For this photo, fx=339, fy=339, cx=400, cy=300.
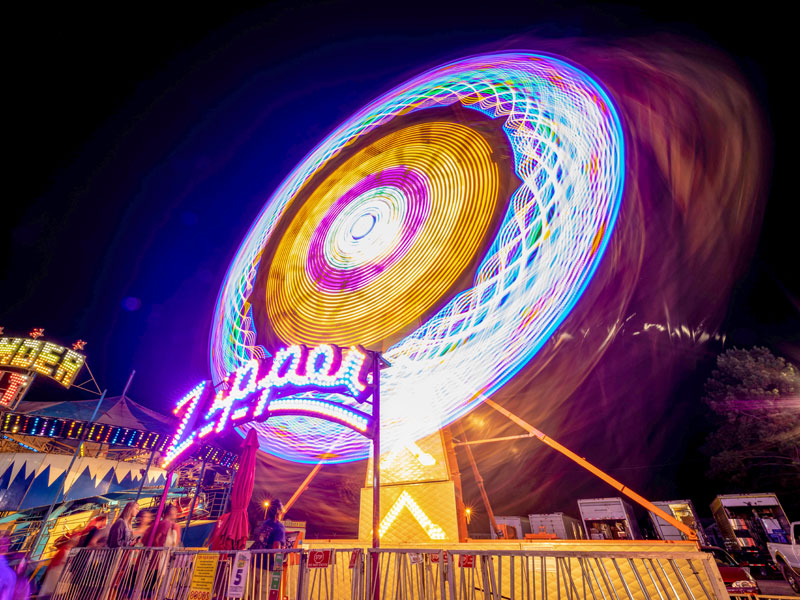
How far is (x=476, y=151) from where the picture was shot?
13172mm

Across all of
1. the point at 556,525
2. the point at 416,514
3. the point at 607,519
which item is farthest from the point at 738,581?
the point at 556,525

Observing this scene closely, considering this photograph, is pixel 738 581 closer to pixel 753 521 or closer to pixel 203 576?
pixel 203 576

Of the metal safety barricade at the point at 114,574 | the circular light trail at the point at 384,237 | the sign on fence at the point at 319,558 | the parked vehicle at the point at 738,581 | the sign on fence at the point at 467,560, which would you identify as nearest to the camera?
the sign on fence at the point at 467,560

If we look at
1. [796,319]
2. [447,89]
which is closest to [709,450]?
[796,319]

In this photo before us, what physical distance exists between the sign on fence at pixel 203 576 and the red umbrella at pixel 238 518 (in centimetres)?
187

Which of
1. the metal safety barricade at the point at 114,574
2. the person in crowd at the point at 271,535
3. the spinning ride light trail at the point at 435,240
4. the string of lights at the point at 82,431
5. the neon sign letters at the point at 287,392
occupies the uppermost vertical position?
the spinning ride light trail at the point at 435,240

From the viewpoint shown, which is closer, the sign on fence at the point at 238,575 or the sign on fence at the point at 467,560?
the sign on fence at the point at 467,560

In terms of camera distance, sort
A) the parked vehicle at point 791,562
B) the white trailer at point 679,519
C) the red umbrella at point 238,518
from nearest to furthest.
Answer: the red umbrella at point 238,518, the parked vehicle at point 791,562, the white trailer at point 679,519

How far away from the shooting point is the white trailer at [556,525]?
912 inches

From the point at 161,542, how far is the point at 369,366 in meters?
6.25

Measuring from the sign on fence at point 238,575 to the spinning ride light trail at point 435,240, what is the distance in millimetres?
4501

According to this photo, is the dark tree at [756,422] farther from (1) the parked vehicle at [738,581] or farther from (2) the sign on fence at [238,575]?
(2) the sign on fence at [238,575]

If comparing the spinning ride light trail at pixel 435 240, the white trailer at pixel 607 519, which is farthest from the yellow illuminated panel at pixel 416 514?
the white trailer at pixel 607 519

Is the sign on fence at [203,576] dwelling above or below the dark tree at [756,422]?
below
